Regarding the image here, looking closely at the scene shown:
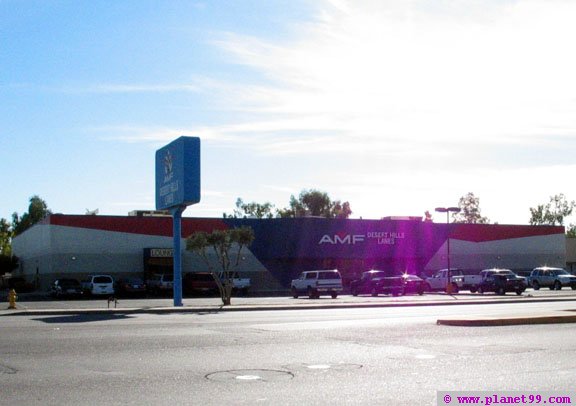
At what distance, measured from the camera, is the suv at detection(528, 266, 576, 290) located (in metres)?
58.4

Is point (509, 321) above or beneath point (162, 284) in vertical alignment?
beneath

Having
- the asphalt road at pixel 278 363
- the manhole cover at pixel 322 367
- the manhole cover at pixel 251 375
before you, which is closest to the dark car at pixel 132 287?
the asphalt road at pixel 278 363

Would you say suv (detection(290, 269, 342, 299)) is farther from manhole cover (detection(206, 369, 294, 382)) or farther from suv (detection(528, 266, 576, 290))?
manhole cover (detection(206, 369, 294, 382))

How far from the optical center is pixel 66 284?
50.6m

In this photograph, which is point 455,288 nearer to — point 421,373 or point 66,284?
point 66,284

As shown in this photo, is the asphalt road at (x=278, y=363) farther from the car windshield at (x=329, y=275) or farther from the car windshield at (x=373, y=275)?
the car windshield at (x=373, y=275)

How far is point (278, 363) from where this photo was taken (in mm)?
13664

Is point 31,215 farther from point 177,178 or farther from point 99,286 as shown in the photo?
point 177,178

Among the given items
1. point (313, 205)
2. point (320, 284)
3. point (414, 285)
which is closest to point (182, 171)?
point (320, 284)

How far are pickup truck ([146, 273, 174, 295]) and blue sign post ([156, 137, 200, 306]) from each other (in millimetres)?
14904

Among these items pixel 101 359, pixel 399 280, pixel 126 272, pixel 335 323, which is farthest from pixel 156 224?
pixel 101 359

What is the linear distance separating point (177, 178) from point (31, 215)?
9642 cm

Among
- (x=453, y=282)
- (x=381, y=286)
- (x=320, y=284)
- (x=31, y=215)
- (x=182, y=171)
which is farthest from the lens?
(x=31, y=215)

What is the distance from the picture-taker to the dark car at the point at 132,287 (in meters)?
54.0
